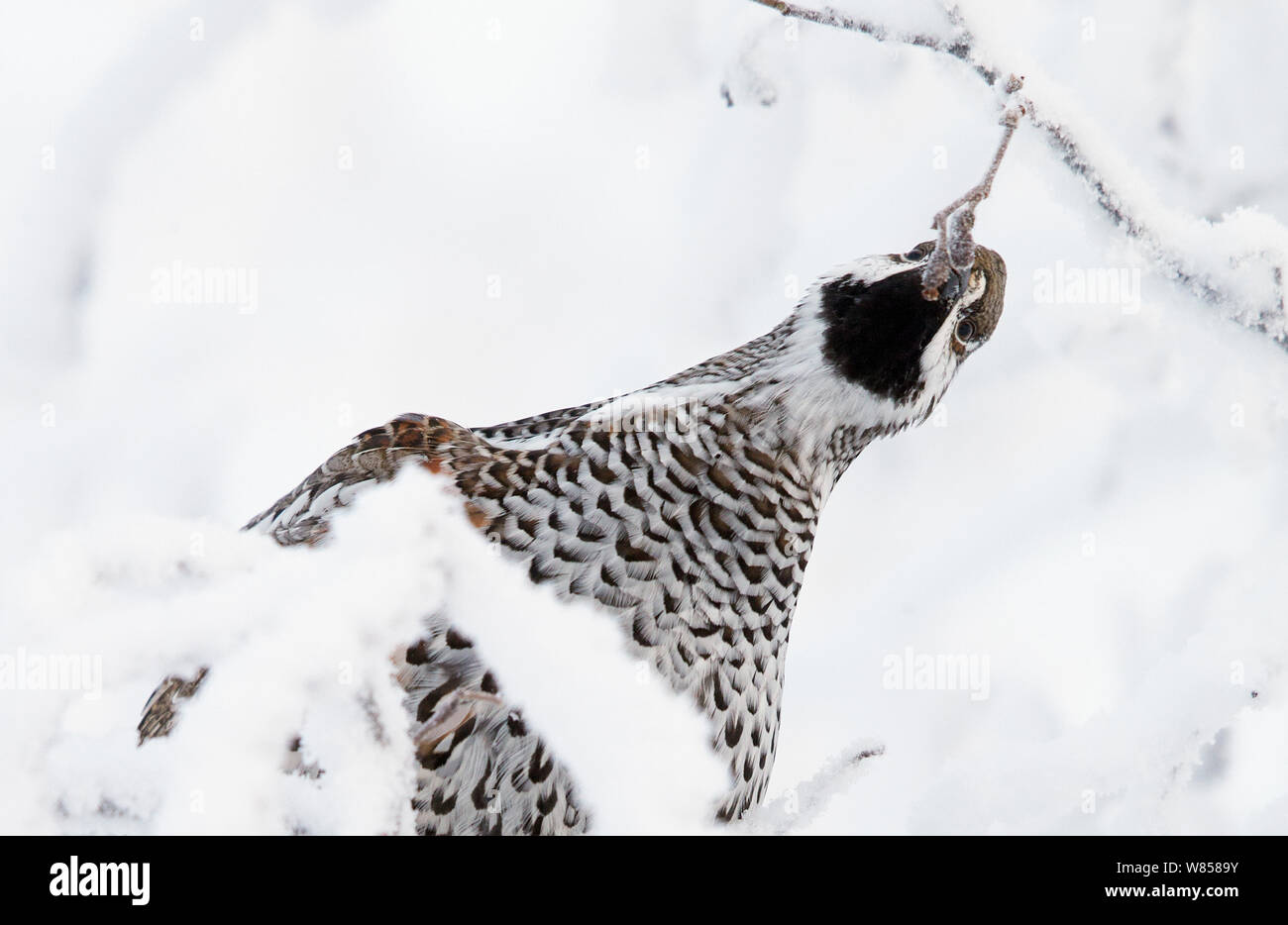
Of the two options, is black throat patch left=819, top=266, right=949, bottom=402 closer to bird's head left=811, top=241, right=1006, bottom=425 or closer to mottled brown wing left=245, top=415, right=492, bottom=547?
bird's head left=811, top=241, right=1006, bottom=425

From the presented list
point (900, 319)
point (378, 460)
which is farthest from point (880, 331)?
point (378, 460)

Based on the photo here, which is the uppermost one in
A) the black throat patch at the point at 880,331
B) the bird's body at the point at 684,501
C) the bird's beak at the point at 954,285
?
the bird's beak at the point at 954,285

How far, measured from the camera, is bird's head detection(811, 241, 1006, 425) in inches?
54.5

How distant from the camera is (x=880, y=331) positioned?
1.41 m

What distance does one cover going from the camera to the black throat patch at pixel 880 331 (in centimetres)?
139

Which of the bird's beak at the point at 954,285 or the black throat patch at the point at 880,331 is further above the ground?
the bird's beak at the point at 954,285

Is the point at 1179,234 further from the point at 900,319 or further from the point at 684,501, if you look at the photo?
the point at 684,501

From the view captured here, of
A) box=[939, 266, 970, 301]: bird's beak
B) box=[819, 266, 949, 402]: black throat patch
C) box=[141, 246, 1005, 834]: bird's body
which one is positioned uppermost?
box=[939, 266, 970, 301]: bird's beak

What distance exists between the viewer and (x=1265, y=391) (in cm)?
130

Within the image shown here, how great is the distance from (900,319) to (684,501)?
0.38 m

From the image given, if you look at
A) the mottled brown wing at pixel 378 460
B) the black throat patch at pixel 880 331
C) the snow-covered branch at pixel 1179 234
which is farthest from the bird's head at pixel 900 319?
the mottled brown wing at pixel 378 460

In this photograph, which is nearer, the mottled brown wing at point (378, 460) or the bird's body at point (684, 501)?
the bird's body at point (684, 501)

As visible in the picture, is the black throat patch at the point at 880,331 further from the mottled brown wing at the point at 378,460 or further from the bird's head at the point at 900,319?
the mottled brown wing at the point at 378,460

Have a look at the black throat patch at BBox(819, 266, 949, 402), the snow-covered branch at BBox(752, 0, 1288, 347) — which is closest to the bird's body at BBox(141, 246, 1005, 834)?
the black throat patch at BBox(819, 266, 949, 402)
